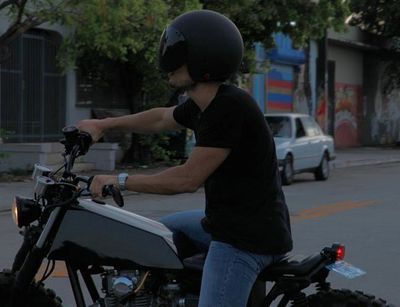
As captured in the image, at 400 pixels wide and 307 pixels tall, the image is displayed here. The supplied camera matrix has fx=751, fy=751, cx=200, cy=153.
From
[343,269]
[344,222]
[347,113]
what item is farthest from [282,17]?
[343,269]

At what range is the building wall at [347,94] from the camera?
113 feet

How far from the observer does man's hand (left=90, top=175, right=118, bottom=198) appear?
10.6ft

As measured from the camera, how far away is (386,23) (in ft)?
109

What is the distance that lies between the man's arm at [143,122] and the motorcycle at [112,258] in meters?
0.21

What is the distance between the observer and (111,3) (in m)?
14.4

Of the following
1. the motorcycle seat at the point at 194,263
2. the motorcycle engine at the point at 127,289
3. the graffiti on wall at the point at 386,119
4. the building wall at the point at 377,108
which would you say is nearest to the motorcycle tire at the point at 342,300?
the motorcycle seat at the point at 194,263

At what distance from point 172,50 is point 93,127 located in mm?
661

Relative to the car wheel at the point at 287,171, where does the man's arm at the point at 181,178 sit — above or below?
above

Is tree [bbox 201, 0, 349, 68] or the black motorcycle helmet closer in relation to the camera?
the black motorcycle helmet

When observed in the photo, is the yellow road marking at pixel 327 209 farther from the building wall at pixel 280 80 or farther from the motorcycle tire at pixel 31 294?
the building wall at pixel 280 80

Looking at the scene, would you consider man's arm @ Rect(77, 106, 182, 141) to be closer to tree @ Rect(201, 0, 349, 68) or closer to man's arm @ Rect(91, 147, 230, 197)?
man's arm @ Rect(91, 147, 230, 197)

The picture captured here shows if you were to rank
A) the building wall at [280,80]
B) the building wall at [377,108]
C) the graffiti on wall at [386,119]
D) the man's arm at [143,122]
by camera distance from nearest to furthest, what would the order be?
1. the man's arm at [143,122]
2. the building wall at [280,80]
3. the building wall at [377,108]
4. the graffiti on wall at [386,119]

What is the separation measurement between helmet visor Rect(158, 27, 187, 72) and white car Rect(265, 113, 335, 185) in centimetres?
1324

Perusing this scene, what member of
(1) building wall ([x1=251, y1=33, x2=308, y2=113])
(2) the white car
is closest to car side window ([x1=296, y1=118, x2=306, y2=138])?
(2) the white car
